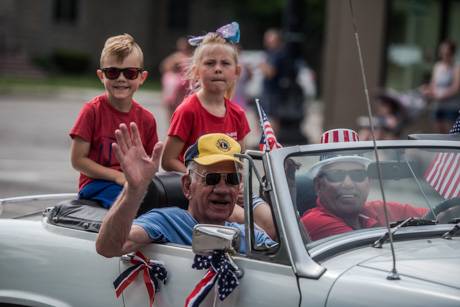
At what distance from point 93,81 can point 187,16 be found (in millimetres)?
11509

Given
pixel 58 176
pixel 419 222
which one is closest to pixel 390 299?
pixel 419 222

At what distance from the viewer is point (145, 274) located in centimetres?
407

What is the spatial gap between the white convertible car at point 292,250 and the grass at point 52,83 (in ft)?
→ 89.2

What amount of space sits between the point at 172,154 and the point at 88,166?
19.6 inches

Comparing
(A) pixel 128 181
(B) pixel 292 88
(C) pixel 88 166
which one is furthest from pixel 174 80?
(A) pixel 128 181

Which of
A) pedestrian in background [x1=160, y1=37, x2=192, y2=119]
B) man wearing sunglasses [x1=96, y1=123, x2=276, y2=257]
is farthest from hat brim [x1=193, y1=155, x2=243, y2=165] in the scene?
pedestrian in background [x1=160, y1=37, x2=192, y2=119]

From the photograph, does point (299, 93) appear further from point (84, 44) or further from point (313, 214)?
point (84, 44)

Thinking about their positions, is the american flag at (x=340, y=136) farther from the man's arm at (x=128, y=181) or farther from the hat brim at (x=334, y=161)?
the man's arm at (x=128, y=181)

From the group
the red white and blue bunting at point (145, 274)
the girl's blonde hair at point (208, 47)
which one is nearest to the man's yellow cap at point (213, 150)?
the red white and blue bunting at point (145, 274)

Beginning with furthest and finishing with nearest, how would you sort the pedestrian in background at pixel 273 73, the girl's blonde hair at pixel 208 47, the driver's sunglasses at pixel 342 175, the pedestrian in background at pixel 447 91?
the pedestrian in background at pixel 273 73 < the pedestrian in background at pixel 447 91 < the girl's blonde hair at pixel 208 47 < the driver's sunglasses at pixel 342 175

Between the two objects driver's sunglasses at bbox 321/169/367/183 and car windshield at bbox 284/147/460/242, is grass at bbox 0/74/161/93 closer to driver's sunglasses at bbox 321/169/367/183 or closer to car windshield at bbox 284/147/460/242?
car windshield at bbox 284/147/460/242

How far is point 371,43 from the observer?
1708 centimetres

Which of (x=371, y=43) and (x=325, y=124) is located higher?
(x=371, y=43)

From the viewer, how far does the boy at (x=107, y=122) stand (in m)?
5.12
